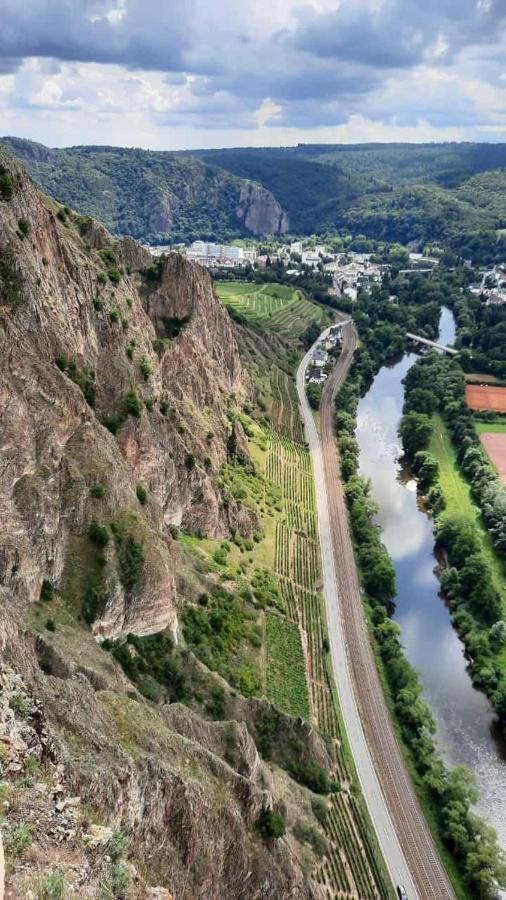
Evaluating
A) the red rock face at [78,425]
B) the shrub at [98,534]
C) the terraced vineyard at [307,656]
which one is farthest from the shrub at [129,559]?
the terraced vineyard at [307,656]

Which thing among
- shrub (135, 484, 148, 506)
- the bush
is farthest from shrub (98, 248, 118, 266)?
the bush

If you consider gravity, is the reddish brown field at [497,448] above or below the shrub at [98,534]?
below

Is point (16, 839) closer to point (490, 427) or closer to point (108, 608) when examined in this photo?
point (108, 608)

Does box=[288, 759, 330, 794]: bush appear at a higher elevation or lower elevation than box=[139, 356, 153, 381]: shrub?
lower

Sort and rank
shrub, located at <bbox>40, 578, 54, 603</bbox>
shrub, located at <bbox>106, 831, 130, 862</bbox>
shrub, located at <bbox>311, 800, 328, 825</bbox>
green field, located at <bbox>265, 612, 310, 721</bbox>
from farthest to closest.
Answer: green field, located at <bbox>265, 612, 310, 721</bbox> < shrub, located at <bbox>311, 800, 328, 825</bbox> < shrub, located at <bbox>40, 578, 54, 603</bbox> < shrub, located at <bbox>106, 831, 130, 862</bbox>

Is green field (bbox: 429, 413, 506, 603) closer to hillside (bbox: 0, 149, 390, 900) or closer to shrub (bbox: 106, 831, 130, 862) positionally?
hillside (bbox: 0, 149, 390, 900)

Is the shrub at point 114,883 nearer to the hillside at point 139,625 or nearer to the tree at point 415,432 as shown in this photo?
the hillside at point 139,625

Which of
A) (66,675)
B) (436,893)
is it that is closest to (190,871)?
(66,675)
